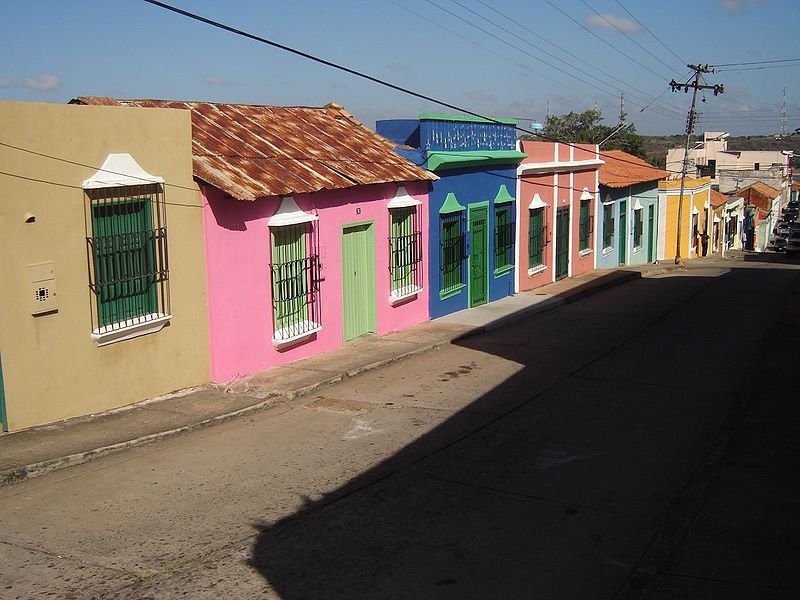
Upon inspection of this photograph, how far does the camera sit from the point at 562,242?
76.9 feet

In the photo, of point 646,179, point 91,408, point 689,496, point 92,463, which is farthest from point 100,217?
point 646,179

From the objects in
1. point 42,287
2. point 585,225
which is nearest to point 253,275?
point 42,287

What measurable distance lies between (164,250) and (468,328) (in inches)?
274

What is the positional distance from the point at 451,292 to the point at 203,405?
8095 millimetres

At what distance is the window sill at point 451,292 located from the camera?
54.9 ft

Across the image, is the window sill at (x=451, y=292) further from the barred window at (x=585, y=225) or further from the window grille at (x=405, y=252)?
the barred window at (x=585, y=225)

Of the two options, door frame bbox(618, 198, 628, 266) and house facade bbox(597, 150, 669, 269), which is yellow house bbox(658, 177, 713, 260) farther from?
door frame bbox(618, 198, 628, 266)

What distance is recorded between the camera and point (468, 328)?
50.9 ft

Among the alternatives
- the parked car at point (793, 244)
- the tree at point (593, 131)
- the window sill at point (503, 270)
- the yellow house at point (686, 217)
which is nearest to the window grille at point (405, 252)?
the window sill at point (503, 270)

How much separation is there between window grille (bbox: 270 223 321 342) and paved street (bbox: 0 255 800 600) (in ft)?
4.38

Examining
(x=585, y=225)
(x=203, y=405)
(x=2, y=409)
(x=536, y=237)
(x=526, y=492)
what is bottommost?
(x=526, y=492)

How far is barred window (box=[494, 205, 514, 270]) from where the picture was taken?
19.1 m

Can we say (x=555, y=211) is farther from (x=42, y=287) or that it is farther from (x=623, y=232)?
(x=42, y=287)

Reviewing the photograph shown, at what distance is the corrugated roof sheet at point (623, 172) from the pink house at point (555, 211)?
6.18 feet
